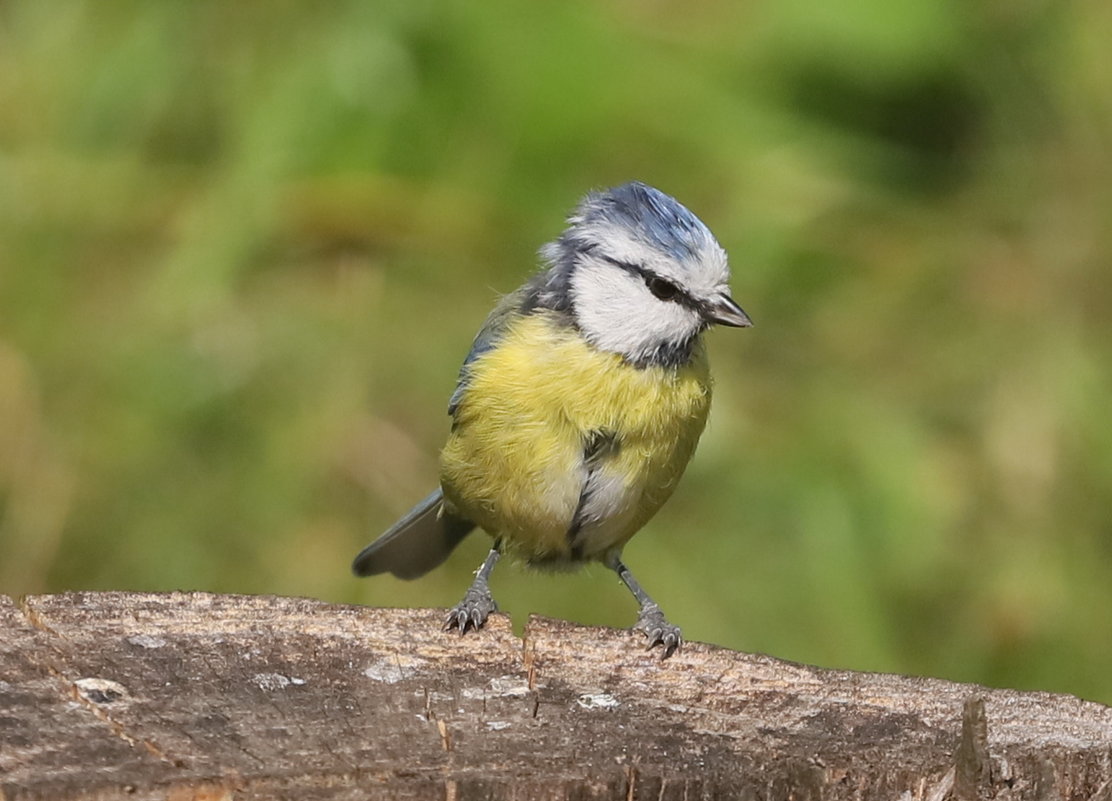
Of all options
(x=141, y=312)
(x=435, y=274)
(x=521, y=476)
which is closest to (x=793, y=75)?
(x=435, y=274)

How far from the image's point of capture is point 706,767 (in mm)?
1847

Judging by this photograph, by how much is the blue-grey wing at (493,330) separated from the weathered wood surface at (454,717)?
74cm

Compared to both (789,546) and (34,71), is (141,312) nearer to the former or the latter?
(34,71)

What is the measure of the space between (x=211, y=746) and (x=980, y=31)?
417 centimetres

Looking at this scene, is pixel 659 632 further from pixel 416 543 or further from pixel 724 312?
pixel 416 543

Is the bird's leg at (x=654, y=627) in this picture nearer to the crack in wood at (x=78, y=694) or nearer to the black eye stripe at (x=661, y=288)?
the black eye stripe at (x=661, y=288)

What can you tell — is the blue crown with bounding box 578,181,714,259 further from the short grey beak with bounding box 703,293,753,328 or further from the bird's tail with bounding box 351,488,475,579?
the bird's tail with bounding box 351,488,475,579

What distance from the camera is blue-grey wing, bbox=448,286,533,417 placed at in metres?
2.98

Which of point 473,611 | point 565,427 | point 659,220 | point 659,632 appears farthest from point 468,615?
point 659,220

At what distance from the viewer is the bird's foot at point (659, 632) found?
229 centimetres

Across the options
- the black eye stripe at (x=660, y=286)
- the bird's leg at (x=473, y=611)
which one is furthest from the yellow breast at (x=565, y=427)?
the bird's leg at (x=473, y=611)

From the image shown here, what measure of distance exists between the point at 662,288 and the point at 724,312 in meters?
0.13

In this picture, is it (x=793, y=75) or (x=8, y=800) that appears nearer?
(x=8, y=800)

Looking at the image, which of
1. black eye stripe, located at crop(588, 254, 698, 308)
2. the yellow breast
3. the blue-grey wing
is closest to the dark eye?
black eye stripe, located at crop(588, 254, 698, 308)
